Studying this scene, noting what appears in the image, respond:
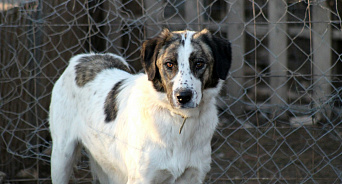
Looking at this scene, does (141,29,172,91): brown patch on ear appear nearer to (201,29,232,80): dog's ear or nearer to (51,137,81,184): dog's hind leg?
(201,29,232,80): dog's ear

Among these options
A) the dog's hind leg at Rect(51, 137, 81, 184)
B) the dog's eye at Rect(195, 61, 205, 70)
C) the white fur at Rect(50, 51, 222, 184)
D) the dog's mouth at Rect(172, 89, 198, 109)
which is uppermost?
the dog's eye at Rect(195, 61, 205, 70)

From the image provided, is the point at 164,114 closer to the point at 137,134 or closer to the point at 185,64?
the point at 137,134

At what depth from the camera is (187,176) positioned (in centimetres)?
288

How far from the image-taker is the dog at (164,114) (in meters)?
2.70

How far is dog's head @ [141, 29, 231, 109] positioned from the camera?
2.61m

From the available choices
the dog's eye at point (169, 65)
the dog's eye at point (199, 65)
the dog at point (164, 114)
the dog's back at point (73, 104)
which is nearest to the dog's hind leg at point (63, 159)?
the dog's back at point (73, 104)

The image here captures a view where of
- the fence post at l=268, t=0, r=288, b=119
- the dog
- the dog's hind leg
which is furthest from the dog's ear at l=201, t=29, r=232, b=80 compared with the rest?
the fence post at l=268, t=0, r=288, b=119

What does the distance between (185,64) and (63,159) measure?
138cm

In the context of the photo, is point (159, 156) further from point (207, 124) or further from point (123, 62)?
point (123, 62)

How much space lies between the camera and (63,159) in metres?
3.49

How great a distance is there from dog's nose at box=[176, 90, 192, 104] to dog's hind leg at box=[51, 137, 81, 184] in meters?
1.26

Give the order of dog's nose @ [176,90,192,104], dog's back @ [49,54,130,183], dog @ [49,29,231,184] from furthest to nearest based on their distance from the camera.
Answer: dog's back @ [49,54,130,183] < dog @ [49,29,231,184] < dog's nose @ [176,90,192,104]

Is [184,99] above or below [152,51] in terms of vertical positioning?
below

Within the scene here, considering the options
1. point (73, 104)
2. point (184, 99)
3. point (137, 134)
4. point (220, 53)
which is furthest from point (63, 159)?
point (220, 53)
